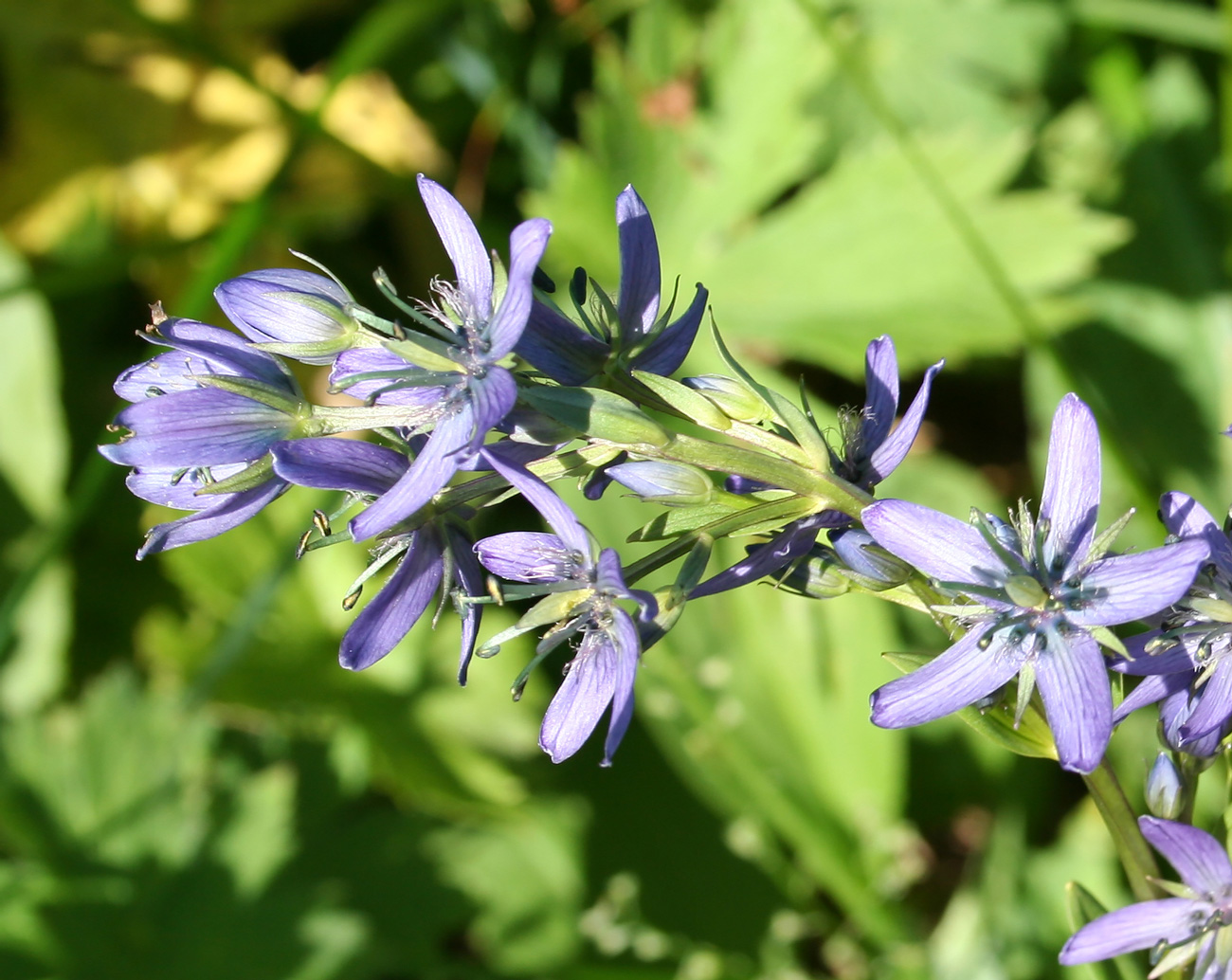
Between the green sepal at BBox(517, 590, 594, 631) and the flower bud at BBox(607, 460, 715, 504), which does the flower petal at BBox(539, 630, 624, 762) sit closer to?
the green sepal at BBox(517, 590, 594, 631)

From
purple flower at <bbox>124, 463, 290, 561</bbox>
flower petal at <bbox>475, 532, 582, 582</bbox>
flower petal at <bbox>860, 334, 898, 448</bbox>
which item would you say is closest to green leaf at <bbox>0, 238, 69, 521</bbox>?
purple flower at <bbox>124, 463, 290, 561</bbox>

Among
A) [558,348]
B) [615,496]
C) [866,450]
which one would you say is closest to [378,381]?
[558,348]

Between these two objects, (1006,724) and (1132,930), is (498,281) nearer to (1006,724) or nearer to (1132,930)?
(1006,724)

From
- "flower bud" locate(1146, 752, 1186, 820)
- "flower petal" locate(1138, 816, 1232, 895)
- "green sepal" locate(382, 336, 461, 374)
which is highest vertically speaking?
"green sepal" locate(382, 336, 461, 374)

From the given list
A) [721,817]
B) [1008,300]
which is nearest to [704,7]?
[1008,300]

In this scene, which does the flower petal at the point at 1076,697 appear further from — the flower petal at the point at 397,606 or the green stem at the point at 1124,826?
the flower petal at the point at 397,606

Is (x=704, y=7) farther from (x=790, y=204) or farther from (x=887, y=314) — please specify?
(x=887, y=314)
